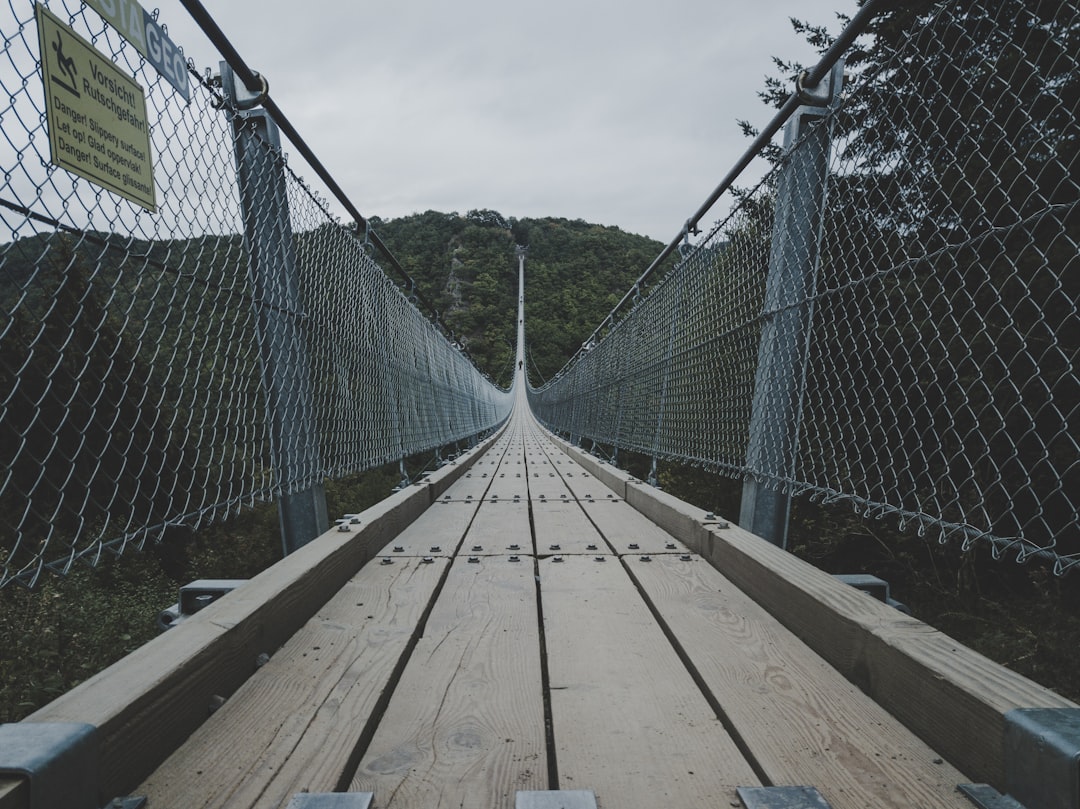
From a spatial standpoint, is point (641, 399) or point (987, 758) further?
point (641, 399)

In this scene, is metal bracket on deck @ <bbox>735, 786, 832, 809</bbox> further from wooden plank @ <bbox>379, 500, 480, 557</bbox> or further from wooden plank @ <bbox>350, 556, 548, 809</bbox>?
wooden plank @ <bbox>379, 500, 480, 557</bbox>

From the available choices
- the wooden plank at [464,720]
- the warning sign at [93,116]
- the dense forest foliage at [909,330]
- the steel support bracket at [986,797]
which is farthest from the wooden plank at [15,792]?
the steel support bracket at [986,797]

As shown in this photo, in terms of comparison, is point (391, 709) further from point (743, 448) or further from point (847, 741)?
point (743, 448)

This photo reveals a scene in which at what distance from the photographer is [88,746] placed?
0.65 m

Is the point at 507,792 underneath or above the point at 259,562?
above

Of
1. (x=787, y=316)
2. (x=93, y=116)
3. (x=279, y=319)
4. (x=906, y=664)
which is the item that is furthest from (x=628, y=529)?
(x=93, y=116)

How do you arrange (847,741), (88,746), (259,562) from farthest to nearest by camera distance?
1. (259,562)
2. (847,741)
3. (88,746)

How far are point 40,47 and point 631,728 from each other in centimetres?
130

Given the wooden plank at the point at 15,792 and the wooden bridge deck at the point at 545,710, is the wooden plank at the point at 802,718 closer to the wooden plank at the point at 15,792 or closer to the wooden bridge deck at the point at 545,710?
the wooden bridge deck at the point at 545,710

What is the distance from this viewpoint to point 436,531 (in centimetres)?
229

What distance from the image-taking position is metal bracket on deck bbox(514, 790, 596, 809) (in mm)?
705

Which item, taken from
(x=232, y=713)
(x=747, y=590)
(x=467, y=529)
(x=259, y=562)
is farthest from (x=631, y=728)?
(x=259, y=562)

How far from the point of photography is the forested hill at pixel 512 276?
36.8 meters

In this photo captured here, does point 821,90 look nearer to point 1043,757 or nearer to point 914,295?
point 1043,757
